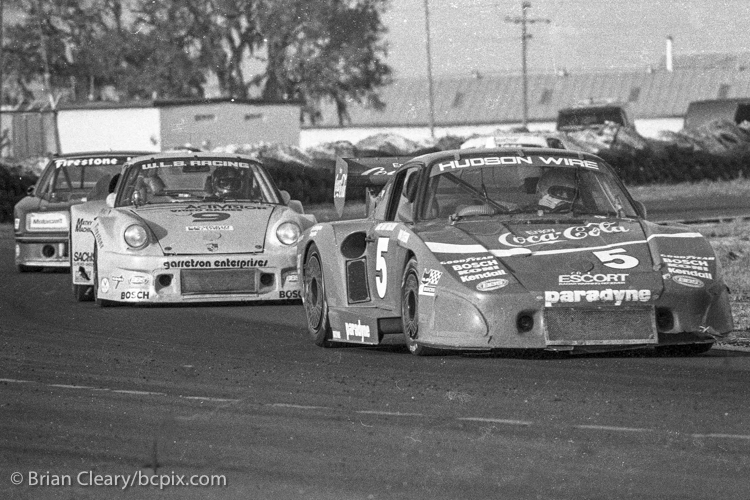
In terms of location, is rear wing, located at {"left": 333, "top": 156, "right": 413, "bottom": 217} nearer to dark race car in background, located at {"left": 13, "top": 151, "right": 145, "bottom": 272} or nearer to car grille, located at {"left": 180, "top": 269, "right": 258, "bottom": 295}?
car grille, located at {"left": 180, "top": 269, "right": 258, "bottom": 295}

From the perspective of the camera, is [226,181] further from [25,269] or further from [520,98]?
[520,98]

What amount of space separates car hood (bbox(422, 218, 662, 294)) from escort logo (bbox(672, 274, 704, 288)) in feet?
0.36

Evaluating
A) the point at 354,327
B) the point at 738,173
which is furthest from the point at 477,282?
the point at 738,173

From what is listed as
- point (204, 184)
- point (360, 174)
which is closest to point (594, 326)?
point (360, 174)

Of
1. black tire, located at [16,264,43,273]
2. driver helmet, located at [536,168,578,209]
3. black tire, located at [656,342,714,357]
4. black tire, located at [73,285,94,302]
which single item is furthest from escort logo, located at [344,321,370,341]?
black tire, located at [16,264,43,273]

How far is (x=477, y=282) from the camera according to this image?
779 cm

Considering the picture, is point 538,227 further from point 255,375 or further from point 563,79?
point 563,79

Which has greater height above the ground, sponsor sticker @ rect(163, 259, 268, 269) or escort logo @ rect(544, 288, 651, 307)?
escort logo @ rect(544, 288, 651, 307)

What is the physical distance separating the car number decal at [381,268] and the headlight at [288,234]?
308 cm

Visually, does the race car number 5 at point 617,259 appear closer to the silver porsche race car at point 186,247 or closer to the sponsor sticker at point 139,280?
the silver porsche race car at point 186,247

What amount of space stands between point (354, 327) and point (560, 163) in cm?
158

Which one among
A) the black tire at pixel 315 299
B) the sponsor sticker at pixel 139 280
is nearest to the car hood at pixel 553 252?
the black tire at pixel 315 299

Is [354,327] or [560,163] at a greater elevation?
[560,163]

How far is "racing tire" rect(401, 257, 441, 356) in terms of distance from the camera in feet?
26.8
